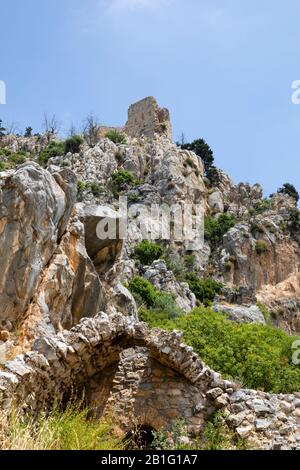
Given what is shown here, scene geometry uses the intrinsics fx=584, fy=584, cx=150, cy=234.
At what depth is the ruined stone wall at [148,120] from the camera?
245 feet

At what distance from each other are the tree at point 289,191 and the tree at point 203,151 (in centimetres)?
973

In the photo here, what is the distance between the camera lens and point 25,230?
16969mm

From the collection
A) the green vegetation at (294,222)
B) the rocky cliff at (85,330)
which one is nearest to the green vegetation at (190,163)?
the green vegetation at (294,222)

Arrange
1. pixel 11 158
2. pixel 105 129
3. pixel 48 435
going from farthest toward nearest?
pixel 105 129 < pixel 11 158 < pixel 48 435

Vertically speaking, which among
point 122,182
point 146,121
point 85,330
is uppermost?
point 146,121

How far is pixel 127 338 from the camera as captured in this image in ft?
38.4

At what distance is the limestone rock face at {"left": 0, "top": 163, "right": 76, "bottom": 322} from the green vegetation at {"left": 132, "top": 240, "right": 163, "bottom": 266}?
2784cm

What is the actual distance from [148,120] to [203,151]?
11.4 metres

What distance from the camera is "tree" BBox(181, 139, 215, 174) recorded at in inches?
2625

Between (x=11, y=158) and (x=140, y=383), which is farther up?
(x=11, y=158)

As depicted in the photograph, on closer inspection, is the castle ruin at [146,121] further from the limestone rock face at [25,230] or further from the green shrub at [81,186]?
the limestone rock face at [25,230]

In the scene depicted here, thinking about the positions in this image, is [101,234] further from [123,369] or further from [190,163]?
[190,163]

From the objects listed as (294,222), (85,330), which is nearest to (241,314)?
(294,222)

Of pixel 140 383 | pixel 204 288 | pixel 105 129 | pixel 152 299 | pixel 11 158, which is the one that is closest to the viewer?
pixel 140 383
